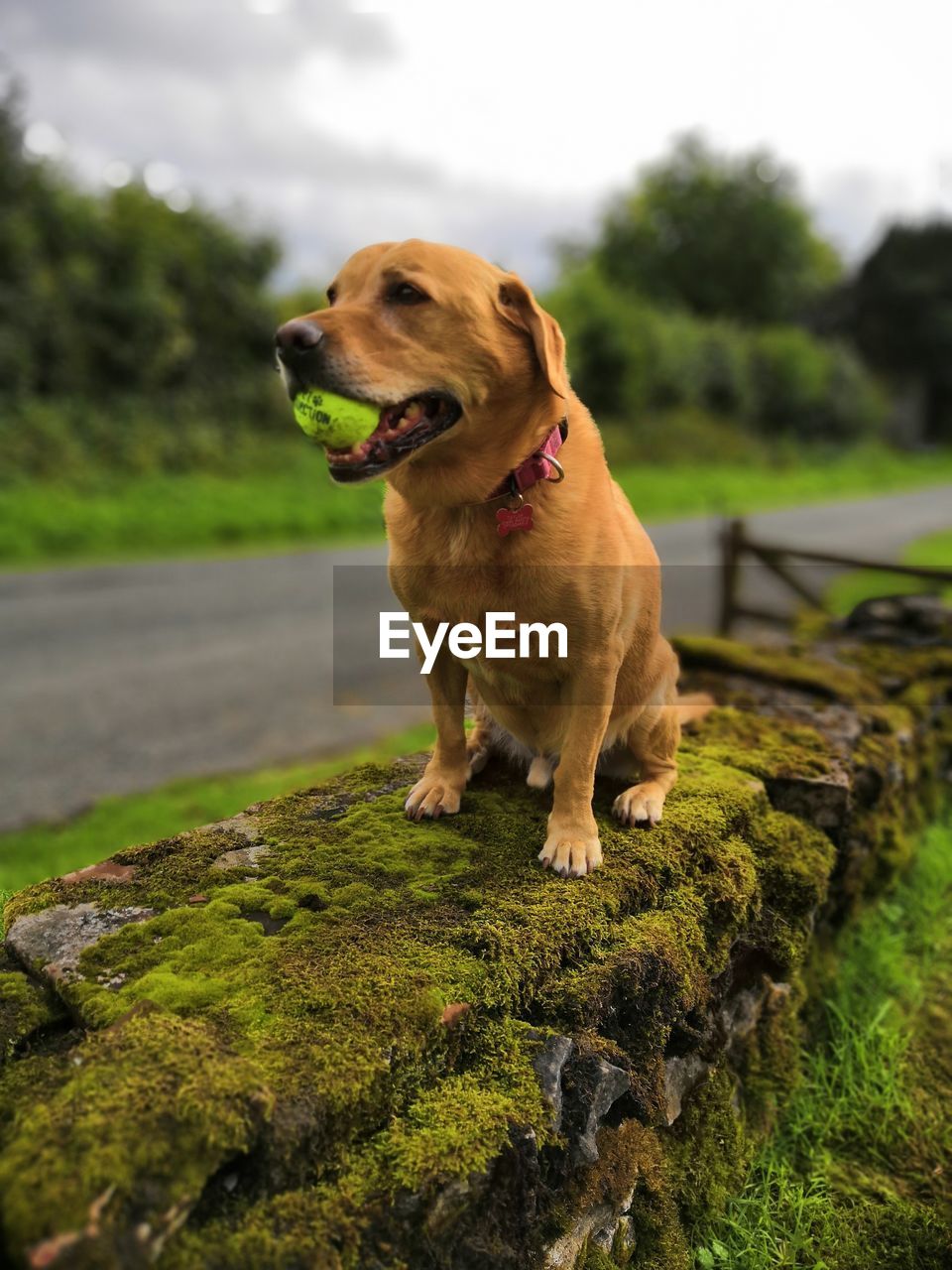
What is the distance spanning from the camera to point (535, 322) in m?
2.26

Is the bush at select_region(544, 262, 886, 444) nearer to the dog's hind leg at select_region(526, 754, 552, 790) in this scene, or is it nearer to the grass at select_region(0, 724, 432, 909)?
the grass at select_region(0, 724, 432, 909)

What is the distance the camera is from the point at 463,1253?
5.75 feet

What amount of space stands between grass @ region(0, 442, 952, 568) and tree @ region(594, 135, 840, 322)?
2283 centimetres

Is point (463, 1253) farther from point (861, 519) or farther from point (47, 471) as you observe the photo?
point (861, 519)

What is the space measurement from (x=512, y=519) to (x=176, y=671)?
6.02 m

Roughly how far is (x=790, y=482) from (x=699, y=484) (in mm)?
4910

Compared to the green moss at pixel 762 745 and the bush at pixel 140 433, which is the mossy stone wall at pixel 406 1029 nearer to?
the green moss at pixel 762 745

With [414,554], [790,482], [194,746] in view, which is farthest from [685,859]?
[790,482]

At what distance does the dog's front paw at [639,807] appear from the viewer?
2762mm

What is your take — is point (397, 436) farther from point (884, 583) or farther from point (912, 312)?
point (912, 312)

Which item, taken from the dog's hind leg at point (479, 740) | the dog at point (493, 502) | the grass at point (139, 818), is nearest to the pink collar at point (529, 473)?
the dog at point (493, 502)

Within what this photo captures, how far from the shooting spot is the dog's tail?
3655 millimetres

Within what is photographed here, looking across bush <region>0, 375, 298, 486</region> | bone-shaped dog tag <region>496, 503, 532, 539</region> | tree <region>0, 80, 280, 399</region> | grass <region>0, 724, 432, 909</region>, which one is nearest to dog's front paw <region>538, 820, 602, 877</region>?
bone-shaped dog tag <region>496, 503, 532, 539</region>

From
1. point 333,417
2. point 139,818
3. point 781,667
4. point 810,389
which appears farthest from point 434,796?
point 810,389
